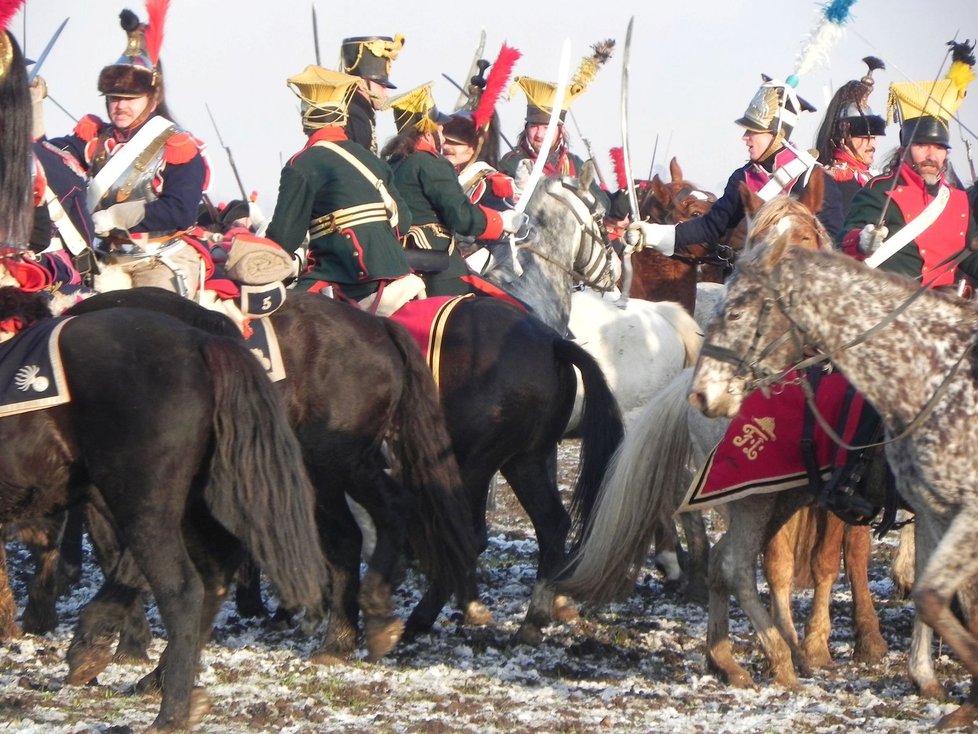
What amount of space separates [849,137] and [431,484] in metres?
5.03

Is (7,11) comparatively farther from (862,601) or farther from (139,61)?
(862,601)

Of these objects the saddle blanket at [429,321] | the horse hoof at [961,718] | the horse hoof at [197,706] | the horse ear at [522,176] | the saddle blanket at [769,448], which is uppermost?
the horse ear at [522,176]

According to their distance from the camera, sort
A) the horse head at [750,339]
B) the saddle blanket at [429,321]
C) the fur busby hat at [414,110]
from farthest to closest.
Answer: the fur busby hat at [414,110] < the saddle blanket at [429,321] < the horse head at [750,339]

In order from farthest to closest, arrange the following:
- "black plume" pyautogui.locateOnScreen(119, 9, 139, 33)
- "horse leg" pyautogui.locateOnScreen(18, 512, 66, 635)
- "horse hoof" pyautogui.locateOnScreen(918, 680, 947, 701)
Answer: "black plume" pyautogui.locateOnScreen(119, 9, 139, 33), "horse leg" pyautogui.locateOnScreen(18, 512, 66, 635), "horse hoof" pyautogui.locateOnScreen(918, 680, 947, 701)

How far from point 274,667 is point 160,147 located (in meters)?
2.58

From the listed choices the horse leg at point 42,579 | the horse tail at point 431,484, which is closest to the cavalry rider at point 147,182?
the horse tail at point 431,484

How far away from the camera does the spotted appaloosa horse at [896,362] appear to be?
548 cm

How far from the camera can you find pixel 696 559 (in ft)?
29.1

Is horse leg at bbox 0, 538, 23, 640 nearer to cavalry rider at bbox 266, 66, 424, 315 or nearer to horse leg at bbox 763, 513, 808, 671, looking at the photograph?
cavalry rider at bbox 266, 66, 424, 315

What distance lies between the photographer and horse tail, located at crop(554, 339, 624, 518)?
8094 mm

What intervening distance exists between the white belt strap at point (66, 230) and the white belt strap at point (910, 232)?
3.71m

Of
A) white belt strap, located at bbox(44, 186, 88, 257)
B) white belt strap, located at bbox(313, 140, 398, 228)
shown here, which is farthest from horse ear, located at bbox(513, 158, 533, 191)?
white belt strap, located at bbox(44, 186, 88, 257)

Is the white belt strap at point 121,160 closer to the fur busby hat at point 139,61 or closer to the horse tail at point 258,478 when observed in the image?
the fur busby hat at point 139,61

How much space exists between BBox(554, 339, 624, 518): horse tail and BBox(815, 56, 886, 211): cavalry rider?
3327 mm
